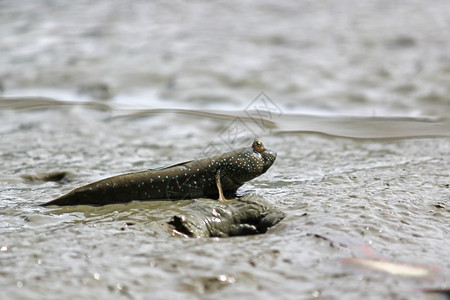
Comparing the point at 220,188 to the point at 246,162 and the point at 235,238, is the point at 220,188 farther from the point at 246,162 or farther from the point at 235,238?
the point at 235,238

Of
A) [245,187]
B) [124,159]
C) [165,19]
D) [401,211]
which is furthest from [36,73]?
[401,211]

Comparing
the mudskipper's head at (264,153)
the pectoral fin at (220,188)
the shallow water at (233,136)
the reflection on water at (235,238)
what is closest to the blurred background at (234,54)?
the shallow water at (233,136)

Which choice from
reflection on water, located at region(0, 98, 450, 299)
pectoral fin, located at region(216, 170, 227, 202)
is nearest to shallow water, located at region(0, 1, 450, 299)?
reflection on water, located at region(0, 98, 450, 299)

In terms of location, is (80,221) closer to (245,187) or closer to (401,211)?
(245,187)

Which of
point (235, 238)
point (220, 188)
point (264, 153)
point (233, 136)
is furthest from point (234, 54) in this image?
point (235, 238)

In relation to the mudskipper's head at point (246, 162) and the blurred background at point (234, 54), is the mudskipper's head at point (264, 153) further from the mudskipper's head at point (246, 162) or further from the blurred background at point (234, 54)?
the blurred background at point (234, 54)

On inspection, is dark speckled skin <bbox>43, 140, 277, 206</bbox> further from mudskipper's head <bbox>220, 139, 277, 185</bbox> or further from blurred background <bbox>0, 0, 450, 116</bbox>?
blurred background <bbox>0, 0, 450, 116</bbox>

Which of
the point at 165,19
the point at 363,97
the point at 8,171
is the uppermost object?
the point at 165,19
